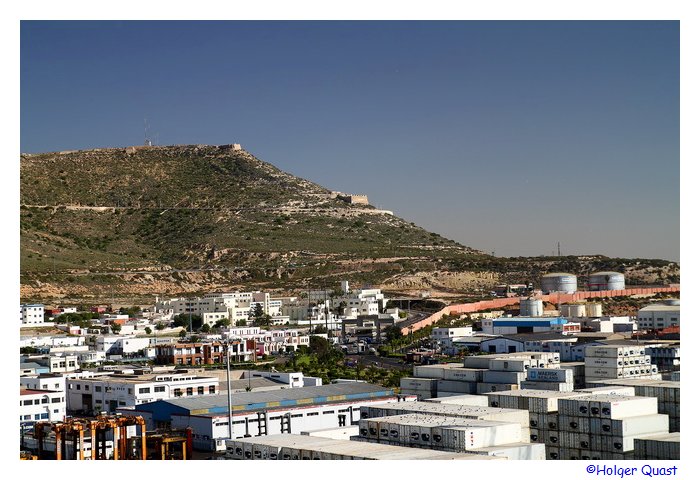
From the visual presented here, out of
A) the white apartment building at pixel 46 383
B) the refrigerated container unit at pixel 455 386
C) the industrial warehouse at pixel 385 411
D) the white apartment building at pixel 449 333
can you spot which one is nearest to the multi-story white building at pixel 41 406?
the industrial warehouse at pixel 385 411

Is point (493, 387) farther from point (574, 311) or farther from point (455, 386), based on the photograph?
point (574, 311)

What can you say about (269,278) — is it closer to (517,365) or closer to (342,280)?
(342,280)

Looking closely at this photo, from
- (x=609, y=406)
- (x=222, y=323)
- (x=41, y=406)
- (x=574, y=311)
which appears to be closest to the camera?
(x=609, y=406)

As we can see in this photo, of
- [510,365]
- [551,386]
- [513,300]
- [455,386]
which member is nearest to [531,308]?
[513,300]

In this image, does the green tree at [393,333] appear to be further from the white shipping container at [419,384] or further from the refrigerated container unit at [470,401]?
→ the refrigerated container unit at [470,401]

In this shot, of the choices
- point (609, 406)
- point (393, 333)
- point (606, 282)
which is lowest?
point (393, 333)

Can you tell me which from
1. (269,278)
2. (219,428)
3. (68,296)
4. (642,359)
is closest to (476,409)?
(219,428)
